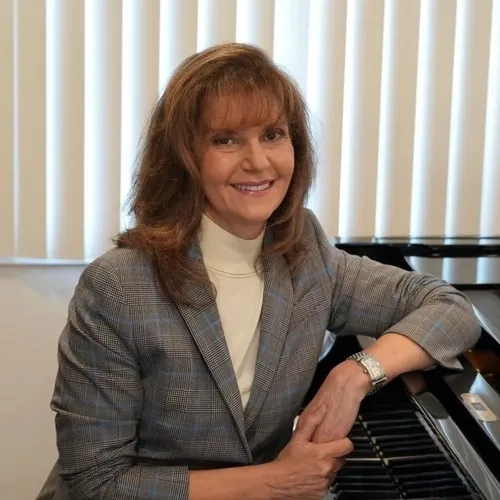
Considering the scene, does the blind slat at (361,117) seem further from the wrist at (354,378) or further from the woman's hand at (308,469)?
the woman's hand at (308,469)

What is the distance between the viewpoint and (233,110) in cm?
127

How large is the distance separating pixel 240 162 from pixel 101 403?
1.37 feet

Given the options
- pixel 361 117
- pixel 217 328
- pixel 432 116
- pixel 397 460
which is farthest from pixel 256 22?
pixel 397 460

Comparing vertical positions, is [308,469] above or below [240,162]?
below

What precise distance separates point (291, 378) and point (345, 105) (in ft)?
3.21

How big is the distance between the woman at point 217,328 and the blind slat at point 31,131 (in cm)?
74

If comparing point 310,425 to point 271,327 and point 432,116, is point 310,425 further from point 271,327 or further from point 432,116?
point 432,116

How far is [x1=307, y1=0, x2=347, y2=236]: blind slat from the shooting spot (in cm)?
209

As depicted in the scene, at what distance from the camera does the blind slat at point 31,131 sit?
1.99 metres

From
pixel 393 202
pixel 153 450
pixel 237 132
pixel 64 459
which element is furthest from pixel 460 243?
pixel 64 459

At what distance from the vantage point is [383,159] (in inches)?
85.1

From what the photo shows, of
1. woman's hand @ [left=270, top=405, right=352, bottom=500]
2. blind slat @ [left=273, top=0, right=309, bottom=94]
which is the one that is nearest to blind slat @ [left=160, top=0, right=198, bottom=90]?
blind slat @ [left=273, top=0, right=309, bottom=94]

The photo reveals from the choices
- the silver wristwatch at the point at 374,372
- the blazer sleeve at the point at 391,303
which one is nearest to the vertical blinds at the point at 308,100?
the blazer sleeve at the point at 391,303

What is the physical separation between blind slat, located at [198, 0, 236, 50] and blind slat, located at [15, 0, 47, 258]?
1.25 feet
